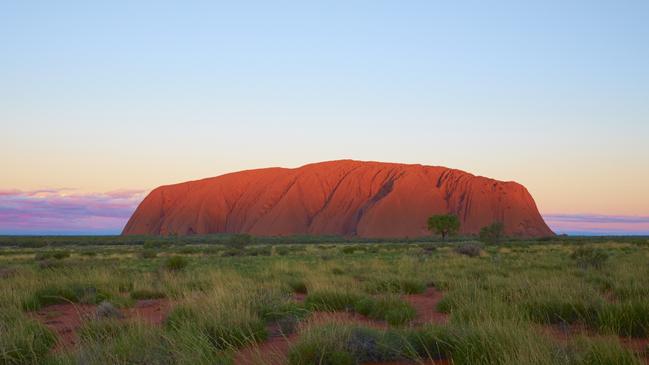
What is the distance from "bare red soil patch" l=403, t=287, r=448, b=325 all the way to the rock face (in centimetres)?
7685

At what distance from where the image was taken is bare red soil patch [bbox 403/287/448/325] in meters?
8.12

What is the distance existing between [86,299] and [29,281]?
2117 mm

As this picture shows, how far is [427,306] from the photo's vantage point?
10.1 m

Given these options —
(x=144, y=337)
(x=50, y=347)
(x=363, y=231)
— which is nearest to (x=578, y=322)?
(x=144, y=337)

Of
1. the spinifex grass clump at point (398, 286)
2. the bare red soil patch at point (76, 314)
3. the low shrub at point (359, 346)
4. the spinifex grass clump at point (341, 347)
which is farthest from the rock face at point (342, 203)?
the spinifex grass clump at point (341, 347)

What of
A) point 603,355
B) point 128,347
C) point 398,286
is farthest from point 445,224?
point 128,347

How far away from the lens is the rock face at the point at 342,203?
93125mm

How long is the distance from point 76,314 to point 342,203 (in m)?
91.1

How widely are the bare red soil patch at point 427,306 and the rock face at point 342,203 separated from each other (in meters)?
76.8

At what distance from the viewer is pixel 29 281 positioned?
465 inches

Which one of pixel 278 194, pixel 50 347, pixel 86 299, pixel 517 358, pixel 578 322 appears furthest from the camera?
pixel 278 194

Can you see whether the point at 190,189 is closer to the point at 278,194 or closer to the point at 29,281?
the point at 278,194

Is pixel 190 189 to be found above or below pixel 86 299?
above

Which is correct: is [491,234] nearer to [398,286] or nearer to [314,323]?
[398,286]
